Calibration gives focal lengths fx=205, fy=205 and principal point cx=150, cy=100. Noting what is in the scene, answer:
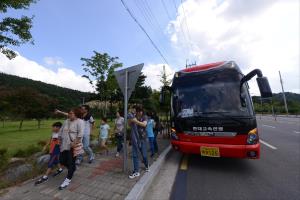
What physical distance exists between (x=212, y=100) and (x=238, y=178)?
213 cm

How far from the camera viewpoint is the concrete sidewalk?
12.5 feet

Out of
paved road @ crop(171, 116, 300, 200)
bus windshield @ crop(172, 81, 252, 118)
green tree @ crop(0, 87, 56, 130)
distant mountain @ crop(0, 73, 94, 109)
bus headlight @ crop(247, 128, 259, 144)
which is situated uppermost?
distant mountain @ crop(0, 73, 94, 109)

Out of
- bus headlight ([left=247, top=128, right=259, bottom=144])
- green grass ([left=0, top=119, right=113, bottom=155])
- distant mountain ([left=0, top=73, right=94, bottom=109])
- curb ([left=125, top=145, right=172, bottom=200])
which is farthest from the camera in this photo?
distant mountain ([left=0, top=73, right=94, bottom=109])

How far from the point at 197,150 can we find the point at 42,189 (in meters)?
3.79

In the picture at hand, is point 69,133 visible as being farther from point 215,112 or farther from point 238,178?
point 238,178

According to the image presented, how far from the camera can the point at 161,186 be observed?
465 cm

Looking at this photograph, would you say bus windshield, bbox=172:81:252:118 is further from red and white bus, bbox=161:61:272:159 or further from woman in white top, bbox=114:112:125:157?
woman in white top, bbox=114:112:125:157

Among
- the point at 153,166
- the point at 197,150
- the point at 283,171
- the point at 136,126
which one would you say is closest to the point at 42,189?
the point at 136,126

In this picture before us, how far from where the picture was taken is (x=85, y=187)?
4.23 m

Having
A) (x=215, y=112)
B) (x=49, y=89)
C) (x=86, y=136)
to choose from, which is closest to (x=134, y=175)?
(x=86, y=136)

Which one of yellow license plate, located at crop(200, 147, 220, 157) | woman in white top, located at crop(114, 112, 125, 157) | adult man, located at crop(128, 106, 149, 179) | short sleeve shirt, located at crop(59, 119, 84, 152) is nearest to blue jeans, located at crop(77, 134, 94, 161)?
woman in white top, located at crop(114, 112, 125, 157)

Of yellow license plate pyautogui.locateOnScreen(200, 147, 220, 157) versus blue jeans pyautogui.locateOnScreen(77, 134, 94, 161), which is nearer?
yellow license plate pyautogui.locateOnScreen(200, 147, 220, 157)

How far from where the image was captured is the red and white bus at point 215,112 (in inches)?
205

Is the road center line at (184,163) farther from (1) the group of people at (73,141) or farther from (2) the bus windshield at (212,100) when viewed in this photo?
(2) the bus windshield at (212,100)
